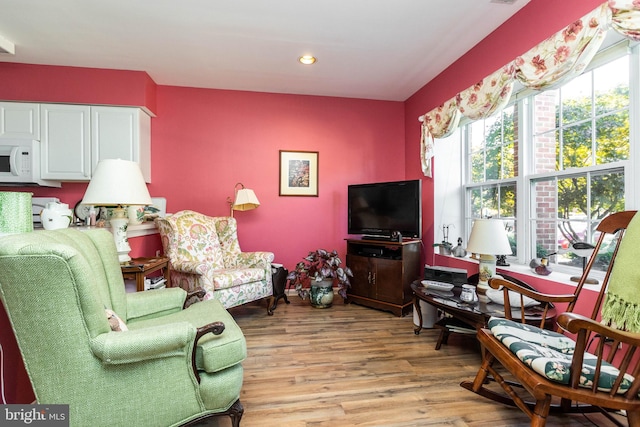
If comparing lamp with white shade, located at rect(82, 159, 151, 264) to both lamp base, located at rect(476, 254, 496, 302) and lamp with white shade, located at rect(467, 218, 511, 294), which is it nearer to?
lamp with white shade, located at rect(467, 218, 511, 294)

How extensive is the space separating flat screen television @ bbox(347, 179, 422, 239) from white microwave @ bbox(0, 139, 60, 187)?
324 centimetres

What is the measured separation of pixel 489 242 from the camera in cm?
214

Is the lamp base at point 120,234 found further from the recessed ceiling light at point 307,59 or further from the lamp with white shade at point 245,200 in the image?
the recessed ceiling light at point 307,59

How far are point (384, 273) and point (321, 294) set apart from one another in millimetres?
711

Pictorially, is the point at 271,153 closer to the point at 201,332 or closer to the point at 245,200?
the point at 245,200

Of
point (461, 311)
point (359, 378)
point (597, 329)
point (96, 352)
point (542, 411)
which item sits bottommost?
point (359, 378)

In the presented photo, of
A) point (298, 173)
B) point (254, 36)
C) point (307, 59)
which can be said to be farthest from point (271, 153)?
point (254, 36)

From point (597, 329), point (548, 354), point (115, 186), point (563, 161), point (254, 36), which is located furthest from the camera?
point (254, 36)

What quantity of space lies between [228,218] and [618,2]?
11.2 feet

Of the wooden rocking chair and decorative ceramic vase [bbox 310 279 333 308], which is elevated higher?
the wooden rocking chair

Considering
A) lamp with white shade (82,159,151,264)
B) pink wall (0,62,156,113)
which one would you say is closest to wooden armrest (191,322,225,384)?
lamp with white shade (82,159,151,264)

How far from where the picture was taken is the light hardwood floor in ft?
5.25

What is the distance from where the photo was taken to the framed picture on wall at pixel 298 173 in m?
3.96

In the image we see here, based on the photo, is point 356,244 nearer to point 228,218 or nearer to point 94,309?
point 228,218
